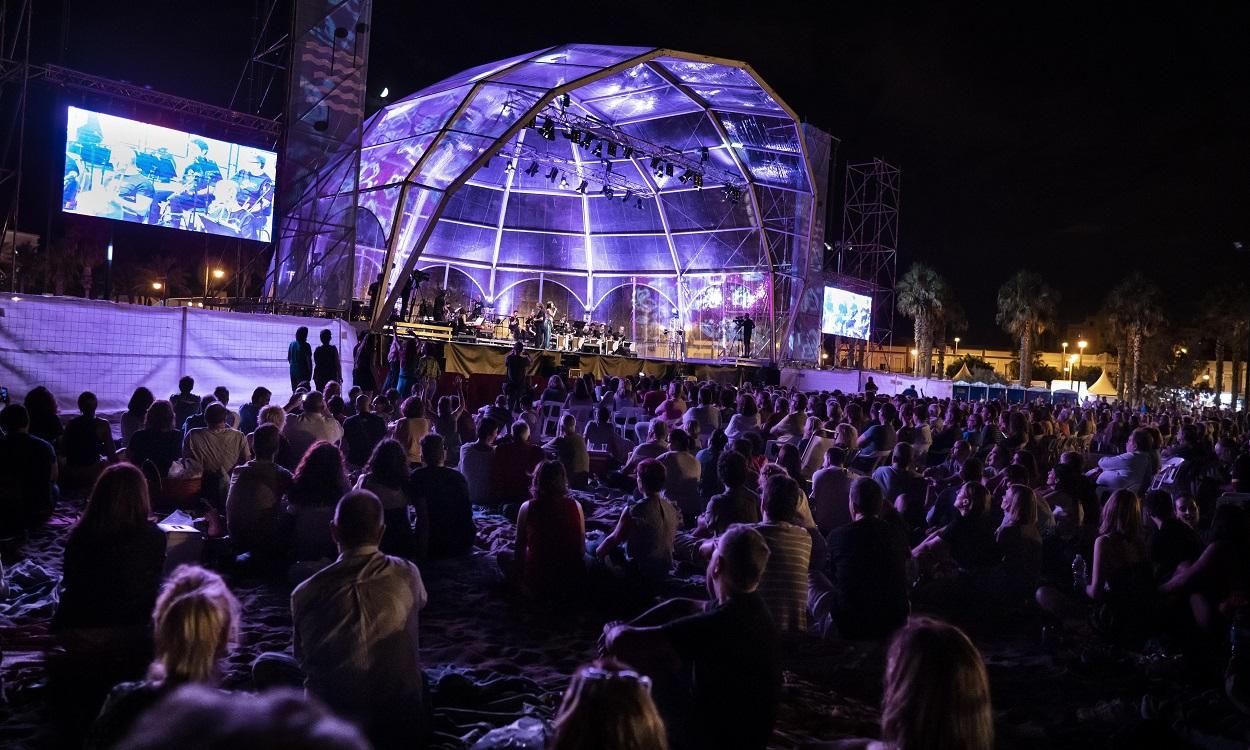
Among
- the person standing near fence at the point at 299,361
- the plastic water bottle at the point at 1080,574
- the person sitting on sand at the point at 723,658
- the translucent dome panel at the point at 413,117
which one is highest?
the translucent dome panel at the point at 413,117

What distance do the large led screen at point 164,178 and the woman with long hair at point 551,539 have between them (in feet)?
46.5

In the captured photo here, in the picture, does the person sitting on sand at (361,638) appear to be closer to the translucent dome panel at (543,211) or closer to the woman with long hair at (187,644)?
the woman with long hair at (187,644)

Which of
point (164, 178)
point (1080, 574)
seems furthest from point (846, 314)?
point (1080, 574)

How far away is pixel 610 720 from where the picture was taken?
160cm

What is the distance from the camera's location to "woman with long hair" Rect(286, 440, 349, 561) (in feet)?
18.4

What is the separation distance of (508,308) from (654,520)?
29.3 m

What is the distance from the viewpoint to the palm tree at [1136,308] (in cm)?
4456

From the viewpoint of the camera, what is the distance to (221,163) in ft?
57.0

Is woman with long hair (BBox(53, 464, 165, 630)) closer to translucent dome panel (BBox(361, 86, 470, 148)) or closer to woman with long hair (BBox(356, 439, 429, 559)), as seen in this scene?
woman with long hair (BBox(356, 439, 429, 559))

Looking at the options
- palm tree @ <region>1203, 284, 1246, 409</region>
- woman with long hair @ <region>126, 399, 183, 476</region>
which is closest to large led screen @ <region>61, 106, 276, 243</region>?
woman with long hair @ <region>126, 399, 183, 476</region>

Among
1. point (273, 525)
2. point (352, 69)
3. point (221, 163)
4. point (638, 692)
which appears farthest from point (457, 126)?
point (638, 692)

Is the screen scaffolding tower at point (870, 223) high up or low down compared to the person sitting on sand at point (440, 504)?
up

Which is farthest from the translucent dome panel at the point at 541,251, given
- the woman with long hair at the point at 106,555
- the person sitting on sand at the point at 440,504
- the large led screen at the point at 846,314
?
the woman with long hair at the point at 106,555

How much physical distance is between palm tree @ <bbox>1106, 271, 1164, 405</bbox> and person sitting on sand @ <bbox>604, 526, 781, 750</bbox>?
48.5 meters
